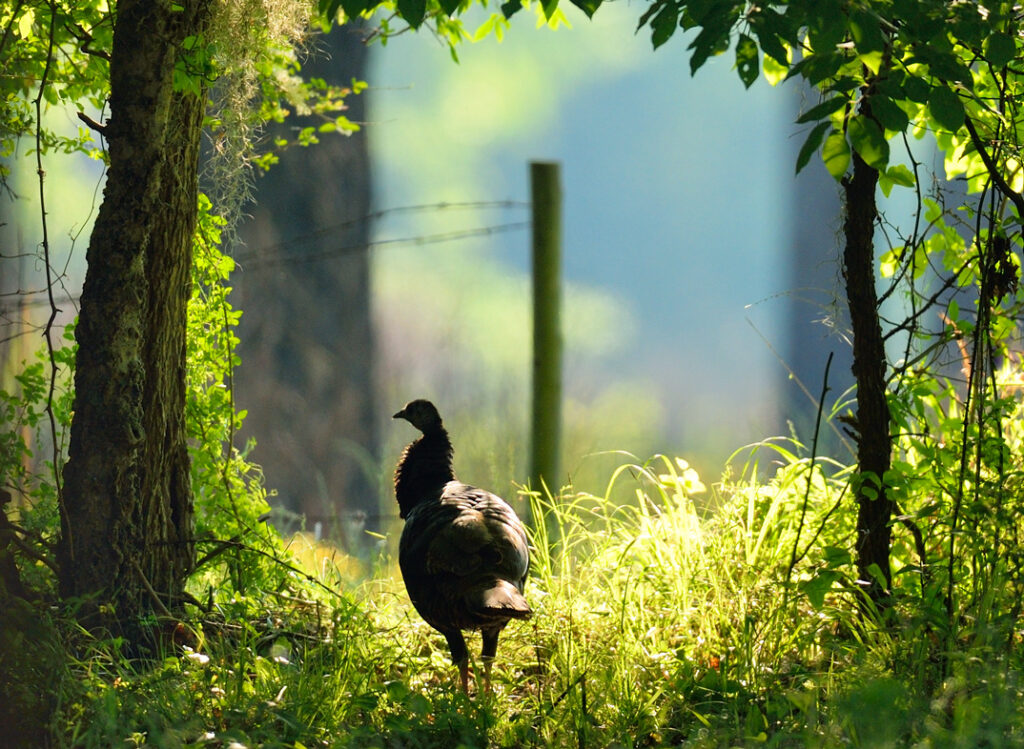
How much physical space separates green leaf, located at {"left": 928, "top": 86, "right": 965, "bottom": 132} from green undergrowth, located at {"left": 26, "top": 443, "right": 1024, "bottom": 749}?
117 cm

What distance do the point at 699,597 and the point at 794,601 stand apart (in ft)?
1.27

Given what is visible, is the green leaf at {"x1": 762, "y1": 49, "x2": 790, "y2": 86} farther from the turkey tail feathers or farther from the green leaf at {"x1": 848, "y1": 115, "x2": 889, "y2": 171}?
the turkey tail feathers

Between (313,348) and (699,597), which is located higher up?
(313,348)

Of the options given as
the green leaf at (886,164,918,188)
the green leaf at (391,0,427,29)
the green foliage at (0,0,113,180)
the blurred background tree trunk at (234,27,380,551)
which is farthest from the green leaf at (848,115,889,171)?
the blurred background tree trunk at (234,27,380,551)

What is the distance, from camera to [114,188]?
269 centimetres

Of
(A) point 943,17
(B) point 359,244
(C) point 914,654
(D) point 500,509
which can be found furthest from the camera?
(B) point 359,244

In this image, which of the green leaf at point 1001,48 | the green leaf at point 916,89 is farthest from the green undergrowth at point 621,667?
the green leaf at point 1001,48

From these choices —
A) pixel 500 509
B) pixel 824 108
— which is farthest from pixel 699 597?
pixel 824 108

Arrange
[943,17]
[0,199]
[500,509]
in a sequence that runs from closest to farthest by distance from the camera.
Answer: [943,17]
[500,509]
[0,199]

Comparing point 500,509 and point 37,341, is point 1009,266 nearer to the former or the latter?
point 500,509

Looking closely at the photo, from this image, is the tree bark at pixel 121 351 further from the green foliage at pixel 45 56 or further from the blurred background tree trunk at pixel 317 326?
the blurred background tree trunk at pixel 317 326

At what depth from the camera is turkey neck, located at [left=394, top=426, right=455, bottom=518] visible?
3.42 meters

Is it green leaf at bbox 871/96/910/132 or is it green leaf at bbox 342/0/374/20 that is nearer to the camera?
green leaf at bbox 871/96/910/132

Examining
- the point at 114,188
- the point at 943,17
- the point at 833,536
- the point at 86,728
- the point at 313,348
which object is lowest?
the point at 86,728
